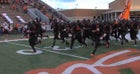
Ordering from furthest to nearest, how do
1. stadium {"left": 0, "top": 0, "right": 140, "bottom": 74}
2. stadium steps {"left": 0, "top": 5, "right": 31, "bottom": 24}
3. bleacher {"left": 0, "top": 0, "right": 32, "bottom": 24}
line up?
stadium steps {"left": 0, "top": 5, "right": 31, "bottom": 24} < bleacher {"left": 0, "top": 0, "right": 32, "bottom": 24} < stadium {"left": 0, "top": 0, "right": 140, "bottom": 74}

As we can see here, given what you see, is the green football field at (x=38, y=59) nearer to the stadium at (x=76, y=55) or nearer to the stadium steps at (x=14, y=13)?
the stadium at (x=76, y=55)

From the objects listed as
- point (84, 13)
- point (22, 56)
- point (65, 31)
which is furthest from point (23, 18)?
point (84, 13)

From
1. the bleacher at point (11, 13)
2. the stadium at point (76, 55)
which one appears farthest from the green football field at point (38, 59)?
the bleacher at point (11, 13)

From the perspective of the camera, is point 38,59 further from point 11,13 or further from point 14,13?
point 14,13

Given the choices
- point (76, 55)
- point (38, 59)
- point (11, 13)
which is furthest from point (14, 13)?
point (38, 59)

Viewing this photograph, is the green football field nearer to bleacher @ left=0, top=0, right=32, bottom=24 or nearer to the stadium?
the stadium

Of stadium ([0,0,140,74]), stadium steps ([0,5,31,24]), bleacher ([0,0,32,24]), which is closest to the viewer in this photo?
stadium ([0,0,140,74])

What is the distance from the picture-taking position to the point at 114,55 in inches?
629

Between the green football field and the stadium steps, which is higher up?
the stadium steps

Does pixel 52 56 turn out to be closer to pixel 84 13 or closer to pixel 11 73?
pixel 11 73

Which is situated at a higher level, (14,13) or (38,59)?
(14,13)

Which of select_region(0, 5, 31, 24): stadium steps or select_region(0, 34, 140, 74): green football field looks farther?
select_region(0, 5, 31, 24): stadium steps

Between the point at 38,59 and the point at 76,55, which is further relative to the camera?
the point at 76,55

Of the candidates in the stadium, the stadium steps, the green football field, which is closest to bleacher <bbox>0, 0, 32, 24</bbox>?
the stadium steps
